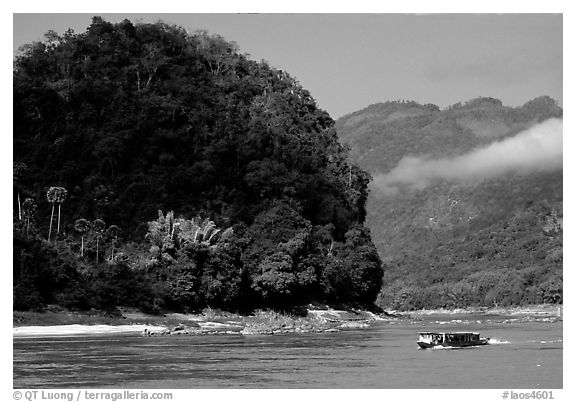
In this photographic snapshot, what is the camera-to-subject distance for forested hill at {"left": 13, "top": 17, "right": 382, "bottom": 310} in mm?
73312

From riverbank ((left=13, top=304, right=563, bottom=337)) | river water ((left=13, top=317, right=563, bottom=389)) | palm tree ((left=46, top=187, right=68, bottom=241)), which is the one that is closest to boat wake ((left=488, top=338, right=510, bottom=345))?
river water ((left=13, top=317, right=563, bottom=389))

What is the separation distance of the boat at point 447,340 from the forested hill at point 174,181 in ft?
86.7

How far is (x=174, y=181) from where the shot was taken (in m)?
88.2

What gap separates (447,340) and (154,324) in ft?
81.3

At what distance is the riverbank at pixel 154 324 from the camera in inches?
2335

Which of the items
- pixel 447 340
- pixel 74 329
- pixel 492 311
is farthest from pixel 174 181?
pixel 492 311

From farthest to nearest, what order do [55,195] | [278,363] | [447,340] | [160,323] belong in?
1. [55,195]
2. [160,323]
3. [447,340]
4. [278,363]

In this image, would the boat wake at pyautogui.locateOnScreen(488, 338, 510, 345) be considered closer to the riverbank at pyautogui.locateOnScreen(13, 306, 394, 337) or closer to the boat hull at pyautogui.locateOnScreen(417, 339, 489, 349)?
the boat hull at pyautogui.locateOnScreen(417, 339, 489, 349)

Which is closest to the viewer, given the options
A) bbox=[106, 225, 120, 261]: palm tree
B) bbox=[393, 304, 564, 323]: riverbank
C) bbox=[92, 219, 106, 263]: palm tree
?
bbox=[92, 219, 106, 263]: palm tree

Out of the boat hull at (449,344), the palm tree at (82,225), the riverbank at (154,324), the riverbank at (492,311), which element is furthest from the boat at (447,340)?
the riverbank at (492,311)

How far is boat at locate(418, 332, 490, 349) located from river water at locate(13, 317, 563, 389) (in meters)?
0.67

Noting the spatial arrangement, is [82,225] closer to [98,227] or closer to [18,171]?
[98,227]

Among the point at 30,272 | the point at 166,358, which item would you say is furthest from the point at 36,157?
the point at 166,358
